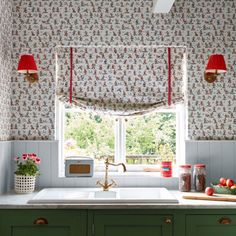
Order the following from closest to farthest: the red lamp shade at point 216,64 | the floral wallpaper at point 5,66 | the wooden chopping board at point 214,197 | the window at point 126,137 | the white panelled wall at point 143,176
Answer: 1. the wooden chopping board at point 214,197
2. the floral wallpaper at point 5,66
3. the red lamp shade at point 216,64
4. the white panelled wall at point 143,176
5. the window at point 126,137

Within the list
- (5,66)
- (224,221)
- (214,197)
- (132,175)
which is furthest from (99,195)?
(5,66)

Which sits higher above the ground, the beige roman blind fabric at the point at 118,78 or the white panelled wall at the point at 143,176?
the beige roman blind fabric at the point at 118,78

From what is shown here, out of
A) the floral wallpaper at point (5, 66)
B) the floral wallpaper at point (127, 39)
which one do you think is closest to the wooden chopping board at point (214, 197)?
the floral wallpaper at point (127, 39)

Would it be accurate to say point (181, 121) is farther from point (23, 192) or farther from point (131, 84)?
point (23, 192)

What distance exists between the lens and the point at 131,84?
426cm

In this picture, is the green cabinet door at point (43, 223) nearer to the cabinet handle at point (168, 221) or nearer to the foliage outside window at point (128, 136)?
the cabinet handle at point (168, 221)

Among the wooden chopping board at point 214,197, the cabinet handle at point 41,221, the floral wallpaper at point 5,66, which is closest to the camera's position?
the cabinet handle at point 41,221

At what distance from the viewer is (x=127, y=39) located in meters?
4.22

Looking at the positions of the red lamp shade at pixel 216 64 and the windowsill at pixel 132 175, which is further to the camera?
the windowsill at pixel 132 175

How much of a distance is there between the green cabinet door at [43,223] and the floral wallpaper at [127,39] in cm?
100

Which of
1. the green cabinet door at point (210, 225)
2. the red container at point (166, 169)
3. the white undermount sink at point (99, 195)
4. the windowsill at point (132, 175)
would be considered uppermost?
the red container at point (166, 169)

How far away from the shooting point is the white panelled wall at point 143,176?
163 inches

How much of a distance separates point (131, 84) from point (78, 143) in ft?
2.63

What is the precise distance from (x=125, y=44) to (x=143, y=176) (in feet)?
4.26
